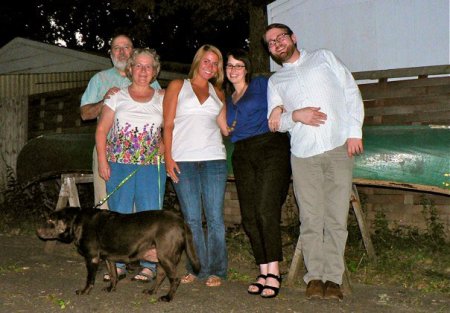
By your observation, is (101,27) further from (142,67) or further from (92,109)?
(142,67)

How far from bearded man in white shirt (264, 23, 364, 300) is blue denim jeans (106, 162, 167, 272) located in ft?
4.02

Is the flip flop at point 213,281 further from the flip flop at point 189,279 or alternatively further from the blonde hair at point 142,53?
the blonde hair at point 142,53

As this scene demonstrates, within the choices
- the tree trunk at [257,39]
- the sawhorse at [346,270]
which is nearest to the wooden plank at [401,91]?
the sawhorse at [346,270]

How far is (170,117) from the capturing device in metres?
5.91

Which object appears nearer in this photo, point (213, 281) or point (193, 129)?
point (193, 129)

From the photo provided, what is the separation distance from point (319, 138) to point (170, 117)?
4.22 ft

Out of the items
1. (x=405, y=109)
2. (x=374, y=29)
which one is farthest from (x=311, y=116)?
(x=374, y=29)

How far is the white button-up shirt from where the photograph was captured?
5.55m

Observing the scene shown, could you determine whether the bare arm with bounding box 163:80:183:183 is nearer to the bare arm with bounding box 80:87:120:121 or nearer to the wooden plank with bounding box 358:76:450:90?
the bare arm with bounding box 80:87:120:121

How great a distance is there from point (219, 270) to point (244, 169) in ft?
3.34

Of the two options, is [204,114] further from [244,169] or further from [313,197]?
[313,197]

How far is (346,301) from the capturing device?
5.75m

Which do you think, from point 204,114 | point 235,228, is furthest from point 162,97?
point 235,228

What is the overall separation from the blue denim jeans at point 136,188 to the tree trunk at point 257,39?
9.06m
